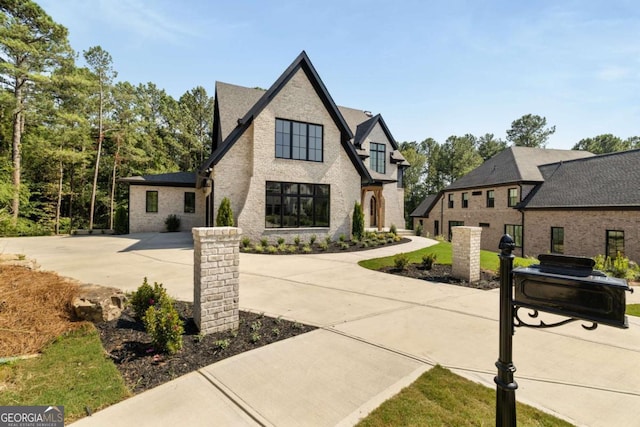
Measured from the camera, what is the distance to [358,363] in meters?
3.69

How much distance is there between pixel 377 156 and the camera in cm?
2333

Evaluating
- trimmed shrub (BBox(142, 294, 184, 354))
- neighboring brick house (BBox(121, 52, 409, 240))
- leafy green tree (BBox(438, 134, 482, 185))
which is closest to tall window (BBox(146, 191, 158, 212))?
neighboring brick house (BBox(121, 52, 409, 240))

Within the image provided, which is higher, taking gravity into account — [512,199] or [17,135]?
[17,135]

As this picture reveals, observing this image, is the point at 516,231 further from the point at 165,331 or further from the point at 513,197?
the point at 165,331

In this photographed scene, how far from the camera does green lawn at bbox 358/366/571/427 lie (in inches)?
105

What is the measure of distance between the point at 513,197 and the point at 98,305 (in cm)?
2597

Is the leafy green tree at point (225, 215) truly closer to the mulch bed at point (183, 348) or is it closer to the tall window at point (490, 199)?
the mulch bed at point (183, 348)

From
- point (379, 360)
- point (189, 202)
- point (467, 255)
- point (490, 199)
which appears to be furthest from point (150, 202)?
point (490, 199)

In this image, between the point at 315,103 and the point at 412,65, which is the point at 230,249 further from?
the point at 315,103

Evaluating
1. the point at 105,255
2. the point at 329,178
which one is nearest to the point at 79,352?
the point at 105,255

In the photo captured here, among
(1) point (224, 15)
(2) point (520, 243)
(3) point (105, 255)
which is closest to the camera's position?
(1) point (224, 15)

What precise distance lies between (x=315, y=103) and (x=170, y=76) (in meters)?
7.73

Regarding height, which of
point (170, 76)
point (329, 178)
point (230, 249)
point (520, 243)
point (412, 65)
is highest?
point (170, 76)

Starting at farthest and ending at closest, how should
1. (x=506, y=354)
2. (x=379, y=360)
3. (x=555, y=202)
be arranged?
(x=555, y=202) → (x=379, y=360) → (x=506, y=354)
